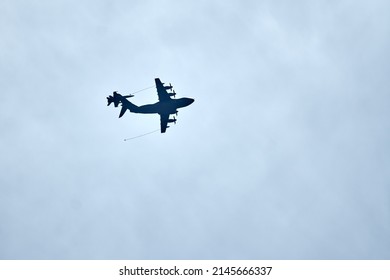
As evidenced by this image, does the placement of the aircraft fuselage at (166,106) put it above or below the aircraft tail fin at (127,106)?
below

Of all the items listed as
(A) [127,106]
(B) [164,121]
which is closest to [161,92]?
(B) [164,121]

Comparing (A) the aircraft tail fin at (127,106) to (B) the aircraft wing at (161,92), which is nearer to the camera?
(B) the aircraft wing at (161,92)

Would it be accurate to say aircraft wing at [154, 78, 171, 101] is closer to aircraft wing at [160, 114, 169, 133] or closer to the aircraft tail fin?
aircraft wing at [160, 114, 169, 133]

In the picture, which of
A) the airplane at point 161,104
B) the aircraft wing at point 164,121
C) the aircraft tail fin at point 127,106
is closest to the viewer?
the airplane at point 161,104

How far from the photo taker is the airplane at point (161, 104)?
284ft

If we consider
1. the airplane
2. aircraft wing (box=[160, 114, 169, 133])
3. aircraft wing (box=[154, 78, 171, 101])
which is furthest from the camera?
aircraft wing (box=[160, 114, 169, 133])

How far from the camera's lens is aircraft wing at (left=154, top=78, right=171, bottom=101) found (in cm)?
8533

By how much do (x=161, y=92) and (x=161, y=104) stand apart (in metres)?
2.91

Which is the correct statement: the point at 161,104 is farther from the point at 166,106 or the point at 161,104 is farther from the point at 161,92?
the point at 161,92

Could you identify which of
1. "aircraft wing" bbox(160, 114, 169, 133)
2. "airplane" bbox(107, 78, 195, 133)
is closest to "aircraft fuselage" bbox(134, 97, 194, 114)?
"airplane" bbox(107, 78, 195, 133)

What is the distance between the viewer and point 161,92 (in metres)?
86.2

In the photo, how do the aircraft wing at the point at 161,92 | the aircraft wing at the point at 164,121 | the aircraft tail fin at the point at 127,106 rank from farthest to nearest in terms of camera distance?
the aircraft wing at the point at 164,121, the aircraft tail fin at the point at 127,106, the aircraft wing at the point at 161,92

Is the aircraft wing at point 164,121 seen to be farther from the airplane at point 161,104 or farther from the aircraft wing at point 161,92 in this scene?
the aircraft wing at point 161,92

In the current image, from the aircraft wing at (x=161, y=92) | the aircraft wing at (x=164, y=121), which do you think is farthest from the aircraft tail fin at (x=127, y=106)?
the aircraft wing at (x=161, y=92)
